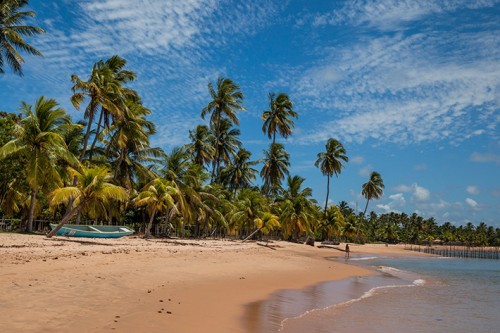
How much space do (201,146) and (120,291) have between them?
37796 mm

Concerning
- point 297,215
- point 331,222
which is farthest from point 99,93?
point 331,222

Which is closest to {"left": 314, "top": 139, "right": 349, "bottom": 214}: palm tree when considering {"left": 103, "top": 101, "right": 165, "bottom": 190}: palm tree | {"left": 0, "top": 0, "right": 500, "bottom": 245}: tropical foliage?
{"left": 0, "top": 0, "right": 500, "bottom": 245}: tropical foliage

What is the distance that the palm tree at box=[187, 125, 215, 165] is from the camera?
4691cm

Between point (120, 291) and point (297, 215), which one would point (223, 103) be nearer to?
point (297, 215)

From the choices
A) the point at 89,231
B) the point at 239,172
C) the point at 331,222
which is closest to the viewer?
the point at 89,231

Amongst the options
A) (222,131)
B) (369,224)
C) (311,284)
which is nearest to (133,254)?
(311,284)

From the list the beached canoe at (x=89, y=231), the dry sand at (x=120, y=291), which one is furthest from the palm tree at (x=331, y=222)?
the dry sand at (x=120, y=291)

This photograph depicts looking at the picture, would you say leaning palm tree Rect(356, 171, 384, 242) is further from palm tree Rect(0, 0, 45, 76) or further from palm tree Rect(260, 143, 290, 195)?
palm tree Rect(0, 0, 45, 76)

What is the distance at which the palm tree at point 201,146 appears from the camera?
4691 cm

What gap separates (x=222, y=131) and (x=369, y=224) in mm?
68450

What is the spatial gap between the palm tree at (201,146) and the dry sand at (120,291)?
2994 centimetres

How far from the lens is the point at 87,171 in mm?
20047

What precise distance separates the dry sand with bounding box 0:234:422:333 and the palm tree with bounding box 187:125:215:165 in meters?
29.9

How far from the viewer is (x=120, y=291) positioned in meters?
9.73
